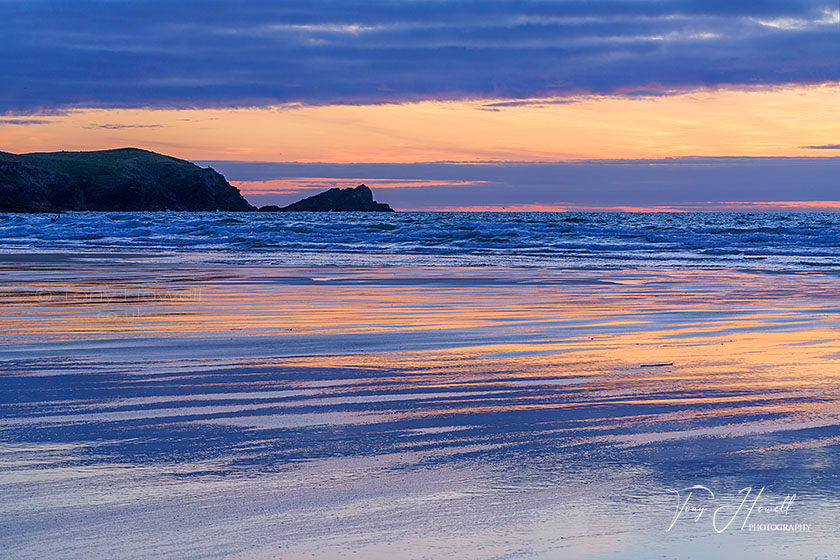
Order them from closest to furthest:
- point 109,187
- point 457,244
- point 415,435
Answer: point 415,435 → point 457,244 → point 109,187

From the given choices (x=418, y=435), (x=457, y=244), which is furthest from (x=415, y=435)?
(x=457, y=244)

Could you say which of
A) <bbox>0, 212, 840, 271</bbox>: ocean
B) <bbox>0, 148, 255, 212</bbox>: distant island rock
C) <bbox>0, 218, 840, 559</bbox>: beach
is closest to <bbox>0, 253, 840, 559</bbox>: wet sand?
<bbox>0, 218, 840, 559</bbox>: beach

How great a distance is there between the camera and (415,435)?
415 centimetres

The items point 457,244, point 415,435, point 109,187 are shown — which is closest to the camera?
point 415,435

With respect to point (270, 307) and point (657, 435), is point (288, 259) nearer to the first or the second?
point (270, 307)

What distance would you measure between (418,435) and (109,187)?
187 meters

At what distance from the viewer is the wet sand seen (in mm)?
2916

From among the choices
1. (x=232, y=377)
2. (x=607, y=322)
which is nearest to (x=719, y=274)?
(x=607, y=322)

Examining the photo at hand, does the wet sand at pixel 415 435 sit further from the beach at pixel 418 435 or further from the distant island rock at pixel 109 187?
the distant island rock at pixel 109 187

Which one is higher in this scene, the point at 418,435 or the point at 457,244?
the point at 418,435

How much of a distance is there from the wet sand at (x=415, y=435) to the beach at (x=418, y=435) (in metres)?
0.01

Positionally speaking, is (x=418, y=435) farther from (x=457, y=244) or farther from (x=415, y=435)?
(x=457, y=244)

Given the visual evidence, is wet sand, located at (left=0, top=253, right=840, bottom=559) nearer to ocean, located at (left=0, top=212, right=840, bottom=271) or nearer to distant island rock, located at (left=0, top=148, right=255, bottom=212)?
ocean, located at (left=0, top=212, right=840, bottom=271)

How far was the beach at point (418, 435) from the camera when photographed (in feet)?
9.58
